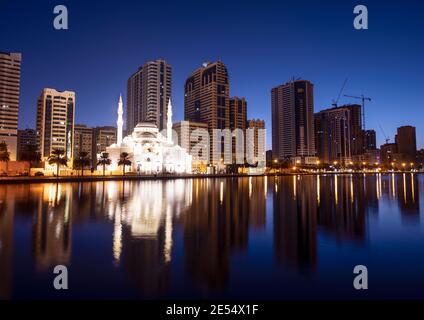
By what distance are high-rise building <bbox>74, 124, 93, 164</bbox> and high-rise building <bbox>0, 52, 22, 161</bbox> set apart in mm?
58834

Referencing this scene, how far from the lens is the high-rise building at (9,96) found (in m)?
97.1

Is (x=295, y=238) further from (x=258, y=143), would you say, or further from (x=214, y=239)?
(x=258, y=143)

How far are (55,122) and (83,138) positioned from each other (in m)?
44.2

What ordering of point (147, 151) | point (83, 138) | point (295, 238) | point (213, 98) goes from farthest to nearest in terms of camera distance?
point (213, 98)
point (83, 138)
point (147, 151)
point (295, 238)

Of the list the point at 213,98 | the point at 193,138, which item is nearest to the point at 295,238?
the point at 193,138

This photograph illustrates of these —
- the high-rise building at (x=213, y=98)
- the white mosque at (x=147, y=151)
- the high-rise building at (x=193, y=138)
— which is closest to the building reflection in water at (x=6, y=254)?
the white mosque at (x=147, y=151)

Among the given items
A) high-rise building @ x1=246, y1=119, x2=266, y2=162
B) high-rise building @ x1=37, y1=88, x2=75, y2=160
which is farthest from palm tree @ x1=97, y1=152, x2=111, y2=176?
high-rise building @ x1=246, y1=119, x2=266, y2=162

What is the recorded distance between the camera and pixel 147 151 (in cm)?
9256

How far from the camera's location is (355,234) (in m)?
12.3

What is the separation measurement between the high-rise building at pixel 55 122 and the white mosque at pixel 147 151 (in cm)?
3779

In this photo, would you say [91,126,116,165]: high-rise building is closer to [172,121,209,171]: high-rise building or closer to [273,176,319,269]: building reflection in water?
[172,121,209,171]: high-rise building
